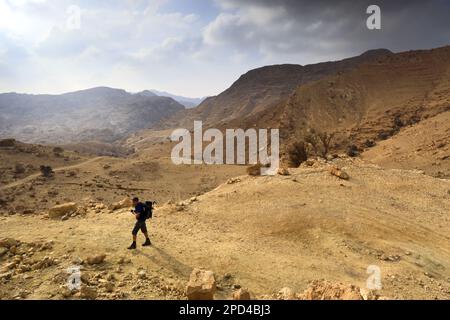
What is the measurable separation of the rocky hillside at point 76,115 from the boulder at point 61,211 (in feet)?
270

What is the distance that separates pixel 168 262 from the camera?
7477mm

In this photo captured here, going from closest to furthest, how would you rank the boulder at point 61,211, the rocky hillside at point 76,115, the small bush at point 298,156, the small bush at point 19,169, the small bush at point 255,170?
the boulder at point 61,211 < the small bush at point 255,170 < the small bush at point 298,156 < the small bush at point 19,169 < the rocky hillside at point 76,115

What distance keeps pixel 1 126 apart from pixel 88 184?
375ft

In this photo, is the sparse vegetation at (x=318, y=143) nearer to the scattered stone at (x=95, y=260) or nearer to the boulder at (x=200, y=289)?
the scattered stone at (x=95, y=260)

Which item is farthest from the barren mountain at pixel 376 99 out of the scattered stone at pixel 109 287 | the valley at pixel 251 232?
the scattered stone at pixel 109 287

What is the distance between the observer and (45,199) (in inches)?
891

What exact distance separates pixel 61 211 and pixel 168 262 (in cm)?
533

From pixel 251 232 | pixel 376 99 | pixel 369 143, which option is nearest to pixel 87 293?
pixel 251 232

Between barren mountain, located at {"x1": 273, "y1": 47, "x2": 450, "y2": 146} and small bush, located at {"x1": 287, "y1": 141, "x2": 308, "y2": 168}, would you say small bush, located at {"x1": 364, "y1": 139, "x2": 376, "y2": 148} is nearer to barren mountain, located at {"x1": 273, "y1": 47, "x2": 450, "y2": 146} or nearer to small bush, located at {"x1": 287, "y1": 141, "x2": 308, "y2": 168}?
barren mountain, located at {"x1": 273, "y1": 47, "x2": 450, "y2": 146}

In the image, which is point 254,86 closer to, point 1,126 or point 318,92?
point 318,92

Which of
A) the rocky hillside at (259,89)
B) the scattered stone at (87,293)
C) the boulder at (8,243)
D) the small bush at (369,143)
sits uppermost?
the rocky hillside at (259,89)

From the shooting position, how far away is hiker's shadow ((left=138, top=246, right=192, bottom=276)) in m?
7.21

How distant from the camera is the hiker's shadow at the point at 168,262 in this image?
284 inches

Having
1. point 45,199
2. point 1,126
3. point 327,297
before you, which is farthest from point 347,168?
point 1,126
